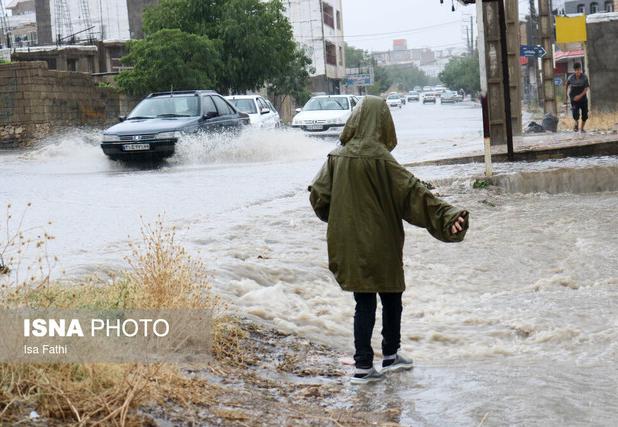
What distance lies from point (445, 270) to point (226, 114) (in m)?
12.5

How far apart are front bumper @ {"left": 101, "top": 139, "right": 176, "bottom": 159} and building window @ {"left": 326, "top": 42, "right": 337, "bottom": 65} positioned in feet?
220

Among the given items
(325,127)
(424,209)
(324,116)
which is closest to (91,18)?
(324,116)

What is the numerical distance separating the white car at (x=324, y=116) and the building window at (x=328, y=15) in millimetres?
52339

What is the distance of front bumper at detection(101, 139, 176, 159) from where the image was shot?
19.6 meters

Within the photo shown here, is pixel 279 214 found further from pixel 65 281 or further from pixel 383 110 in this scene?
pixel 383 110

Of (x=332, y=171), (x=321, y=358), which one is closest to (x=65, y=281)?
(x=321, y=358)

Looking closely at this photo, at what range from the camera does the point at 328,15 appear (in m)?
88.2

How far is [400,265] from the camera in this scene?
18.5ft

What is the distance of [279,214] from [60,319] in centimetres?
767

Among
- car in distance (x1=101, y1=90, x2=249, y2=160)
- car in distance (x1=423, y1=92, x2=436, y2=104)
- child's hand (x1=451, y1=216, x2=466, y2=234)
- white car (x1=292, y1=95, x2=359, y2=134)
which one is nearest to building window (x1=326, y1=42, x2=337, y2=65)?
car in distance (x1=423, y1=92, x2=436, y2=104)

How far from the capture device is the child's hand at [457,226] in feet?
17.7

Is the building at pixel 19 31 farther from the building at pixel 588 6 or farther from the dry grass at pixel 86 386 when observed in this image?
the dry grass at pixel 86 386

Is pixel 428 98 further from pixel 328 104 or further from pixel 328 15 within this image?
pixel 328 104

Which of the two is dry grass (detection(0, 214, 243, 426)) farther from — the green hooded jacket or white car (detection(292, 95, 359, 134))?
white car (detection(292, 95, 359, 134))
